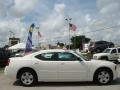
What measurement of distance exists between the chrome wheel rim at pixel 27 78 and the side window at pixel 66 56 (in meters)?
1.46

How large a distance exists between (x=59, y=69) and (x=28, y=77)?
4.51 feet

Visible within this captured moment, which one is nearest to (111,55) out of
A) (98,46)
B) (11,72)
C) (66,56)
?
(66,56)

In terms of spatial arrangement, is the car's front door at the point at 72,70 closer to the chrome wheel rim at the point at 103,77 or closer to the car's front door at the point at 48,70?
the car's front door at the point at 48,70

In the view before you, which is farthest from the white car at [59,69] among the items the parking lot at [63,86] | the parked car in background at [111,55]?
the parked car in background at [111,55]

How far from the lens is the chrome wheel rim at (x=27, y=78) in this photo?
1345 centimetres

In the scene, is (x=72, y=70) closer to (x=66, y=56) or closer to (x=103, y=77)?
(x=66, y=56)

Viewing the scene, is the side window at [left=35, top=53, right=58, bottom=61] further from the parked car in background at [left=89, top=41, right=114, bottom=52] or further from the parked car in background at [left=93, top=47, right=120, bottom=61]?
the parked car in background at [left=89, top=41, right=114, bottom=52]

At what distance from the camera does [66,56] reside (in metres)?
13.6

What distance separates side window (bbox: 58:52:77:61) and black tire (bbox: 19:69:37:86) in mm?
1332

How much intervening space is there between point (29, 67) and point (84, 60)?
2.36 metres

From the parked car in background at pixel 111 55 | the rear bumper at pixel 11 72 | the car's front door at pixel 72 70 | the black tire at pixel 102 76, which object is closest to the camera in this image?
the car's front door at pixel 72 70

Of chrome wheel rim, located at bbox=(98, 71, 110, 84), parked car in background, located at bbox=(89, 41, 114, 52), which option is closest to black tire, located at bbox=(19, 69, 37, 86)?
chrome wheel rim, located at bbox=(98, 71, 110, 84)

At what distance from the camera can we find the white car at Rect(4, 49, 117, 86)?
13.3 metres

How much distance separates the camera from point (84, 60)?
1348cm
